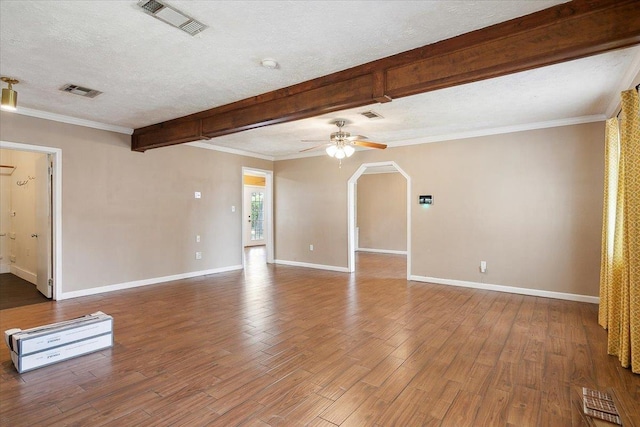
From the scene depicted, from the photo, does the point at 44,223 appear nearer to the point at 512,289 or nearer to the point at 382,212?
the point at 512,289

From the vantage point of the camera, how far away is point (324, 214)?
297 inches

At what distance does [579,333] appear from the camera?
355cm

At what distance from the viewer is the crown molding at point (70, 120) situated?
14.5 ft

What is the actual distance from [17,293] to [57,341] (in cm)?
345

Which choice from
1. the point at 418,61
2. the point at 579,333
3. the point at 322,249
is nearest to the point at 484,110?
the point at 418,61

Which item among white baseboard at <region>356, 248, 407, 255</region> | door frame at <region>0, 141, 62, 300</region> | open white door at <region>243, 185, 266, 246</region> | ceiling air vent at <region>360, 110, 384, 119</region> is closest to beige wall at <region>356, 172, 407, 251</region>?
white baseboard at <region>356, 248, 407, 255</region>

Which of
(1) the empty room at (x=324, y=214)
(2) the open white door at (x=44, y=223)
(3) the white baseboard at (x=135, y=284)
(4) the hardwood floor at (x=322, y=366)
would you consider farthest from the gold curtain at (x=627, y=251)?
(2) the open white door at (x=44, y=223)

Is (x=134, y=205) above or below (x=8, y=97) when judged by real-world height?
below

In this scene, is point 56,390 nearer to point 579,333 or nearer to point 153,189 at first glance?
point 153,189

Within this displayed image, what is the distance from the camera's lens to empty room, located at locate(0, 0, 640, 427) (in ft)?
7.39

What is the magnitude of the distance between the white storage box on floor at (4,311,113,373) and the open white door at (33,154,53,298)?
226 centimetres

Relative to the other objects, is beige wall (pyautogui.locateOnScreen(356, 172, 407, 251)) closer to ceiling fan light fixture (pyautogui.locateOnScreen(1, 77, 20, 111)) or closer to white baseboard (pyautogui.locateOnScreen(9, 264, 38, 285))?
white baseboard (pyautogui.locateOnScreen(9, 264, 38, 285))

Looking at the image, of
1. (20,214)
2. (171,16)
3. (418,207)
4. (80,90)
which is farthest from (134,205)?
(418,207)

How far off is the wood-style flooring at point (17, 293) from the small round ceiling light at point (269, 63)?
4.79 meters
